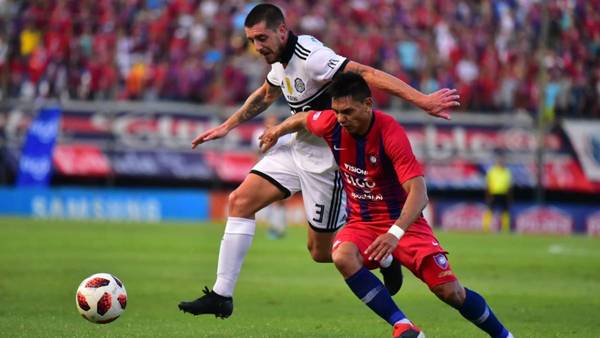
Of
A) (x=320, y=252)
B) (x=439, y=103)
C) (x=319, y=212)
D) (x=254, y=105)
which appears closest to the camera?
(x=439, y=103)

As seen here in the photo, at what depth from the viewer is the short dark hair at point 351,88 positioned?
8.04m

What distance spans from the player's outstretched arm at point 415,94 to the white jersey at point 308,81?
1.47 ft

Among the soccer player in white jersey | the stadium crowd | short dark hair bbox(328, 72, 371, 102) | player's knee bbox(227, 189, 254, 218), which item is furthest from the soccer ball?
the stadium crowd

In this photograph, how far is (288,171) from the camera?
396 inches

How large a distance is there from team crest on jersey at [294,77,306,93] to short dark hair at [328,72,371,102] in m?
1.61

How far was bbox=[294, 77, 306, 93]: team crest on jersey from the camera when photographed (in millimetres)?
9781

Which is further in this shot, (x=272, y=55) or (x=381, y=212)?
(x=272, y=55)

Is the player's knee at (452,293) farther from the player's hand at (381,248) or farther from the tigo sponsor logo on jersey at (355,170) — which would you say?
the tigo sponsor logo on jersey at (355,170)

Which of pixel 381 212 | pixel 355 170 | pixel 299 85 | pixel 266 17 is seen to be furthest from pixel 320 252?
pixel 266 17

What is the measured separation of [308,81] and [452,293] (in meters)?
2.52

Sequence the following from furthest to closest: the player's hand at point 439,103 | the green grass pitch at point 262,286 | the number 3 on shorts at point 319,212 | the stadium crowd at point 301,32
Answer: the stadium crowd at point 301,32
the green grass pitch at point 262,286
the number 3 on shorts at point 319,212
the player's hand at point 439,103

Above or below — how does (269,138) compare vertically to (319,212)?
above

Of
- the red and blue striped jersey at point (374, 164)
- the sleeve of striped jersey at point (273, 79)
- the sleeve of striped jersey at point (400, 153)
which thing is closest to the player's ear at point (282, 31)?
the sleeve of striped jersey at point (273, 79)

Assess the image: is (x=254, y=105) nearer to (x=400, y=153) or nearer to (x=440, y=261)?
(x=400, y=153)
